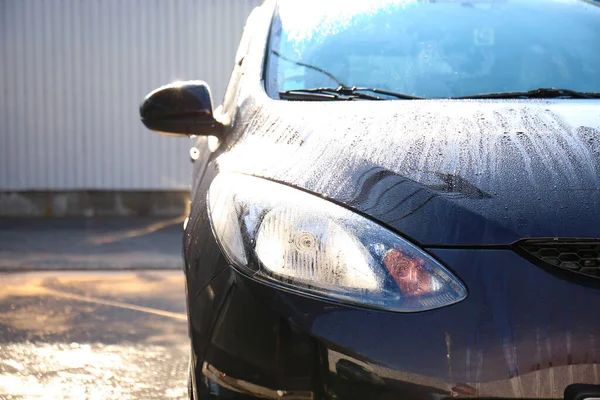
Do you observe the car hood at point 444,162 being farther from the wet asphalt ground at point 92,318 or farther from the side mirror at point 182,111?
the wet asphalt ground at point 92,318

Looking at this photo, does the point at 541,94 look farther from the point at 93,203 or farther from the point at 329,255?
the point at 93,203

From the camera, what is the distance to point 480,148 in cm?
193

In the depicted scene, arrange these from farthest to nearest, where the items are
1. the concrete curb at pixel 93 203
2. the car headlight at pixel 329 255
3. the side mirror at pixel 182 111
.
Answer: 1. the concrete curb at pixel 93 203
2. the side mirror at pixel 182 111
3. the car headlight at pixel 329 255

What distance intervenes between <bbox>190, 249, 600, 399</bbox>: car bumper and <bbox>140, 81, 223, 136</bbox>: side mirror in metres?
0.92

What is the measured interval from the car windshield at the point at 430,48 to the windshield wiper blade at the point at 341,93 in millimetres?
27

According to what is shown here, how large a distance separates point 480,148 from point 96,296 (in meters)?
3.88

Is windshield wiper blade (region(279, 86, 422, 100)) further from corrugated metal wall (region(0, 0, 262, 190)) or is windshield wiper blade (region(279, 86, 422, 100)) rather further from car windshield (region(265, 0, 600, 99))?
corrugated metal wall (region(0, 0, 262, 190))

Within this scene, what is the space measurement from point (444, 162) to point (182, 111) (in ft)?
3.04

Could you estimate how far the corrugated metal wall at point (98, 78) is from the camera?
33.6ft

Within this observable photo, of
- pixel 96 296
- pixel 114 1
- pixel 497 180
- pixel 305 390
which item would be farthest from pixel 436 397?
pixel 114 1

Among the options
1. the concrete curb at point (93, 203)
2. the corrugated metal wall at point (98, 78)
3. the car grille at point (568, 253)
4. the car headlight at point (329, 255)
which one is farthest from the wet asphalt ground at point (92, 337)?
the corrugated metal wall at point (98, 78)

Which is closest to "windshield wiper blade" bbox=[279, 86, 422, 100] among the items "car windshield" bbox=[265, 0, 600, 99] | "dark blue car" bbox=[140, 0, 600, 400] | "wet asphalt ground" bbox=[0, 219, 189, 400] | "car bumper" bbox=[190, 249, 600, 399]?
"car windshield" bbox=[265, 0, 600, 99]

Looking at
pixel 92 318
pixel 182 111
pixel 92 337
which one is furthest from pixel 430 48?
pixel 92 318

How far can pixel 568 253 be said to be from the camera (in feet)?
5.37
